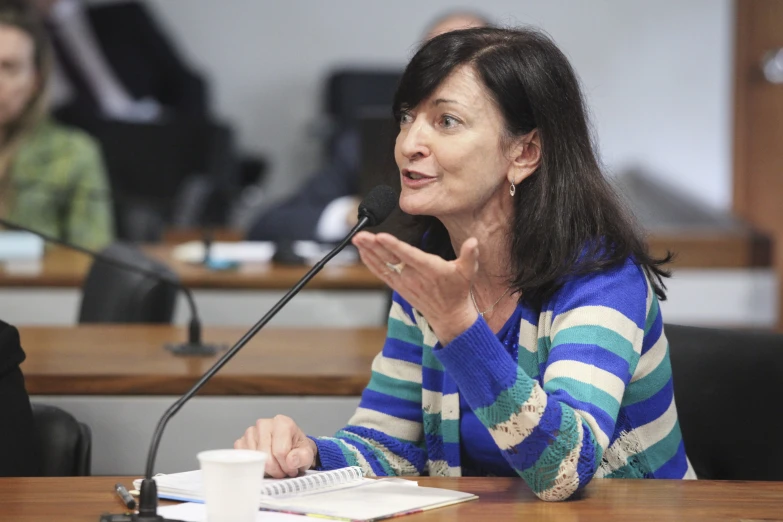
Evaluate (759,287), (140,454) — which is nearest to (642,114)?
(759,287)

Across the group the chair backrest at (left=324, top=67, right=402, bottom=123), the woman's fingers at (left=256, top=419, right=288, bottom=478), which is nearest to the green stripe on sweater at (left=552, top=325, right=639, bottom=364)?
the woman's fingers at (left=256, top=419, right=288, bottom=478)

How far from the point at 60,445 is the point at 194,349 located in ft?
1.87

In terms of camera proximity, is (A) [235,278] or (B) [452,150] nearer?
(B) [452,150]

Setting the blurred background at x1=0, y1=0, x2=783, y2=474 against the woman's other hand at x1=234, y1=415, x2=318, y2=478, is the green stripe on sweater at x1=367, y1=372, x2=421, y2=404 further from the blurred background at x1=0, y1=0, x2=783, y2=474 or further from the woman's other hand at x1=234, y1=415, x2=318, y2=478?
the blurred background at x1=0, y1=0, x2=783, y2=474

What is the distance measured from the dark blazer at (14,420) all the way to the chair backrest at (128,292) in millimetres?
759

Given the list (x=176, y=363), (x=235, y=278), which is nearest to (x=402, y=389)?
(x=176, y=363)

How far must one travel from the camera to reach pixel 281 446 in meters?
1.33

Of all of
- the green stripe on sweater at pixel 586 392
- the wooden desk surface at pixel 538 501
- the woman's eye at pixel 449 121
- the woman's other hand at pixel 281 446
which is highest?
the woman's eye at pixel 449 121

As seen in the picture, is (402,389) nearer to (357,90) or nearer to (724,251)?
(724,251)

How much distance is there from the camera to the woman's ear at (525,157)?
1.48m

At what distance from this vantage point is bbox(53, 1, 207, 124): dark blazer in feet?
23.4

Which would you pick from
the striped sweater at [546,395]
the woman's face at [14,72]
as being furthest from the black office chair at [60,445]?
the woman's face at [14,72]

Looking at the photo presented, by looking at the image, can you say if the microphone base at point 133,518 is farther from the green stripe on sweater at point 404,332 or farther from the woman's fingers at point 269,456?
the green stripe on sweater at point 404,332

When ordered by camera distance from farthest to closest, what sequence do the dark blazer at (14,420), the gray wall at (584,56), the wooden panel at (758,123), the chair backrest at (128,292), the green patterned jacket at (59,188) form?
the gray wall at (584,56)
the wooden panel at (758,123)
the green patterned jacket at (59,188)
the chair backrest at (128,292)
the dark blazer at (14,420)
